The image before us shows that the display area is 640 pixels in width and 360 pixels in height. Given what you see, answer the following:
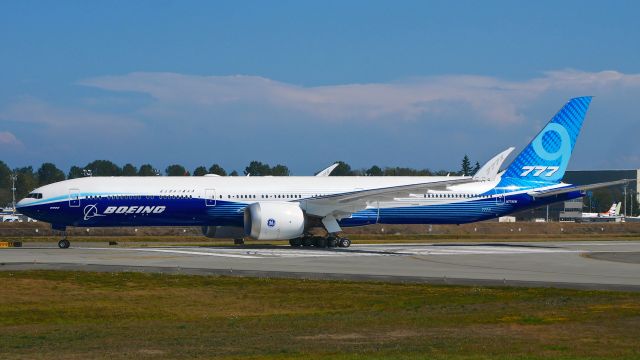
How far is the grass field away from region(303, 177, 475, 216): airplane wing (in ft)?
60.1

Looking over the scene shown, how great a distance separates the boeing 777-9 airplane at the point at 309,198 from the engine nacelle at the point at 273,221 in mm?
55

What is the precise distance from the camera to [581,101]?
55.8 metres

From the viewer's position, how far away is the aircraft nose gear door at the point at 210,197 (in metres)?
50.0

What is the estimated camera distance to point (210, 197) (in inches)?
1972

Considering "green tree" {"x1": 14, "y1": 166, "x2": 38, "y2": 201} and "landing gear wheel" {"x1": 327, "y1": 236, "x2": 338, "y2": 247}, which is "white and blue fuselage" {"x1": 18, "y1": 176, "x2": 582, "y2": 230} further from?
"green tree" {"x1": 14, "y1": 166, "x2": 38, "y2": 201}

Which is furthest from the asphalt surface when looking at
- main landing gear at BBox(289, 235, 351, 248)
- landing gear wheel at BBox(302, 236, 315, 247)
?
landing gear wheel at BBox(302, 236, 315, 247)

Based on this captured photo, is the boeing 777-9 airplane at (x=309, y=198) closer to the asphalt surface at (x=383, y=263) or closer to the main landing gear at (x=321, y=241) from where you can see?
the main landing gear at (x=321, y=241)

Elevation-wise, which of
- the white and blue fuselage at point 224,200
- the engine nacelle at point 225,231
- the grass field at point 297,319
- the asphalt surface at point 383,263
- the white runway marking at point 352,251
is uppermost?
the white and blue fuselage at point 224,200

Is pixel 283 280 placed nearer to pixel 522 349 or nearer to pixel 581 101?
pixel 522 349

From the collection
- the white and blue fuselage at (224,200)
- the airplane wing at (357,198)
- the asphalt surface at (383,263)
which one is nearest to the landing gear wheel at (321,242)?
the airplane wing at (357,198)

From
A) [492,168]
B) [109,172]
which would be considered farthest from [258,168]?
[492,168]

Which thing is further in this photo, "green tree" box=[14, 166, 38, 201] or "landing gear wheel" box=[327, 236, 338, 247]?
"green tree" box=[14, 166, 38, 201]

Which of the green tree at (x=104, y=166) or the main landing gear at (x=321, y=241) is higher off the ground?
the green tree at (x=104, y=166)

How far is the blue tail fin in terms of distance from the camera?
180ft
